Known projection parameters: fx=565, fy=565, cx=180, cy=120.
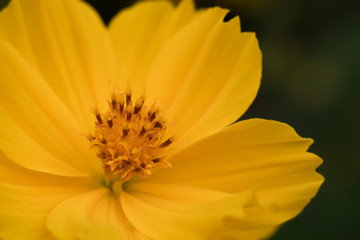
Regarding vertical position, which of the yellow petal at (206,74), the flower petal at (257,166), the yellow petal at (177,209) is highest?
the yellow petal at (206,74)

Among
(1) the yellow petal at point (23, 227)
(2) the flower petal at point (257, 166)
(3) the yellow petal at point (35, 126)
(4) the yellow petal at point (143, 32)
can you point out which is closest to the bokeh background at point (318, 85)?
(2) the flower petal at point (257, 166)

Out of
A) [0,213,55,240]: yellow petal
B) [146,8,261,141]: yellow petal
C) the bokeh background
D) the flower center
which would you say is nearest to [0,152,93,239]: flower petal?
[0,213,55,240]: yellow petal

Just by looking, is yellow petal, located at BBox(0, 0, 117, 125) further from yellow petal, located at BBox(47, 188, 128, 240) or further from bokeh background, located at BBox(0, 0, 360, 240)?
bokeh background, located at BBox(0, 0, 360, 240)

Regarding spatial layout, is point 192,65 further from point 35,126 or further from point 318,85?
point 318,85

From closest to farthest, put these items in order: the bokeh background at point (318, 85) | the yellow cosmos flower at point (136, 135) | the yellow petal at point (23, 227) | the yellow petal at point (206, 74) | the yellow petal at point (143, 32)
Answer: the yellow petal at point (23, 227)
the yellow cosmos flower at point (136, 135)
the yellow petal at point (206, 74)
the yellow petal at point (143, 32)
the bokeh background at point (318, 85)

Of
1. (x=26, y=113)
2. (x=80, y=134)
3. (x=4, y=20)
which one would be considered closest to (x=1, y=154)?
(x=26, y=113)

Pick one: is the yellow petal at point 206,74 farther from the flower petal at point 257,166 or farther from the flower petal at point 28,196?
the flower petal at point 28,196

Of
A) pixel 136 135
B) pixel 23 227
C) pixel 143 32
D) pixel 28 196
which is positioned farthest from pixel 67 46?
pixel 23 227
